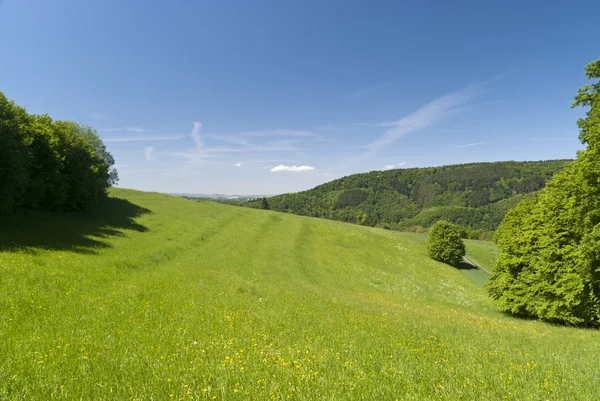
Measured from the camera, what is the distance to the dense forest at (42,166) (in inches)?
962

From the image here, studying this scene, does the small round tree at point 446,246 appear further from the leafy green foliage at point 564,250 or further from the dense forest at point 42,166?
the dense forest at point 42,166

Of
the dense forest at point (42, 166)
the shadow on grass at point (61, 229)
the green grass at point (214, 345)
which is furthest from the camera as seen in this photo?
the dense forest at point (42, 166)

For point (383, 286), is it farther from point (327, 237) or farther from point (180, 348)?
point (180, 348)

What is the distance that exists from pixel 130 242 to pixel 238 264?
11603 millimetres

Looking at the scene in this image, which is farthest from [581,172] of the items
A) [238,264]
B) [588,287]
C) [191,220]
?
[191,220]

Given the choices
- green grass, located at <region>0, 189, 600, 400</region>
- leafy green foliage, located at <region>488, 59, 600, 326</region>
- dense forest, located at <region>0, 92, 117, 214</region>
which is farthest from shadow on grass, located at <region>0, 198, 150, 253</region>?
leafy green foliage, located at <region>488, 59, 600, 326</region>

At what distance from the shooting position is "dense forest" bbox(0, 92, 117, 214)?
962 inches

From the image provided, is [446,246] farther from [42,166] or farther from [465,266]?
[42,166]

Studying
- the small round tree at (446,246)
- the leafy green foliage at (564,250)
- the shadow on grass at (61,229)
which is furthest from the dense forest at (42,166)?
the small round tree at (446,246)

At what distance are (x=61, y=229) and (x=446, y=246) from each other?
64.8 meters

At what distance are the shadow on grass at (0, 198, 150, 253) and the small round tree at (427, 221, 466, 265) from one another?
5627 cm

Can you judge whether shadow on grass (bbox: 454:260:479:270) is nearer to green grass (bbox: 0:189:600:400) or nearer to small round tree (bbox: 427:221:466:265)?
small round tree (bbox: 427:221:466:265)

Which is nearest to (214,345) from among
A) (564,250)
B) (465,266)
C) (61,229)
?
(564,250)

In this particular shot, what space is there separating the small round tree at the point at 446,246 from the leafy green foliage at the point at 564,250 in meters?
32.5
